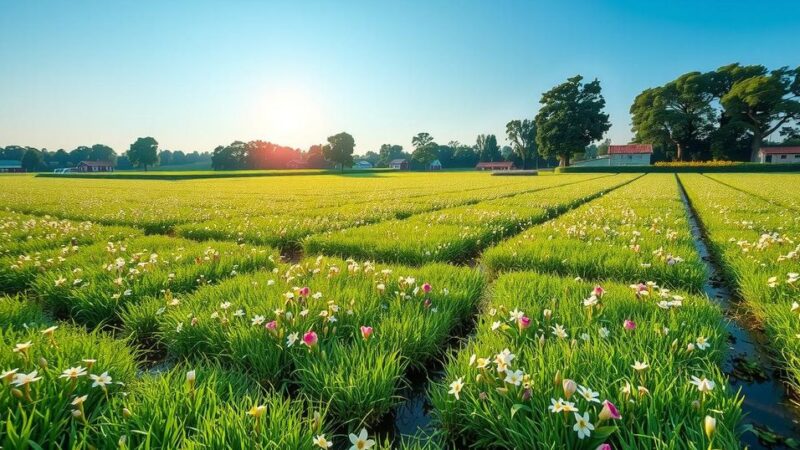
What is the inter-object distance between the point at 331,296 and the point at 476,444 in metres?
2.24

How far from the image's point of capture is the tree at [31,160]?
434 feet

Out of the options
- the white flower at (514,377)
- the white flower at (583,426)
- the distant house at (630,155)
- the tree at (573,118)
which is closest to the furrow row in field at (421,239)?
the white flower at (514,377)

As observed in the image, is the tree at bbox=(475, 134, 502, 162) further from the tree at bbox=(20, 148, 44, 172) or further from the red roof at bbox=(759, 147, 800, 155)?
the tree at bbox=(20, 148, 44, 172)

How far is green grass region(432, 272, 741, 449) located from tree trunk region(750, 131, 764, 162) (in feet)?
341

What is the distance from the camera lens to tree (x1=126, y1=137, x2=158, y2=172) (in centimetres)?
12775

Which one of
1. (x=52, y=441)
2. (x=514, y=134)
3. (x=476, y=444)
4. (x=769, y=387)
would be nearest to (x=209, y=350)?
(x=52, y=441)

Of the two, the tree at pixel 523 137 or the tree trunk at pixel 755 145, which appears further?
the tree at pixel 523 137

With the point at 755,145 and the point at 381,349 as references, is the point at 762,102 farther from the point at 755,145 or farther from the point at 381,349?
the point at 381,349

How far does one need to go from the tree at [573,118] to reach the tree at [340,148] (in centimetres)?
6215

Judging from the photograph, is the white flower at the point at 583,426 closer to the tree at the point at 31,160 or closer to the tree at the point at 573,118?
the tree at the point at 573,118

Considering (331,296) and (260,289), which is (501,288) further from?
(260,289)

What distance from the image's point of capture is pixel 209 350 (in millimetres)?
3297

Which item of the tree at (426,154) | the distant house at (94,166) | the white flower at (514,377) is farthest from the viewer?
the distant house at (94,166)

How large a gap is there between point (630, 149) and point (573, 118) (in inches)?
1092
